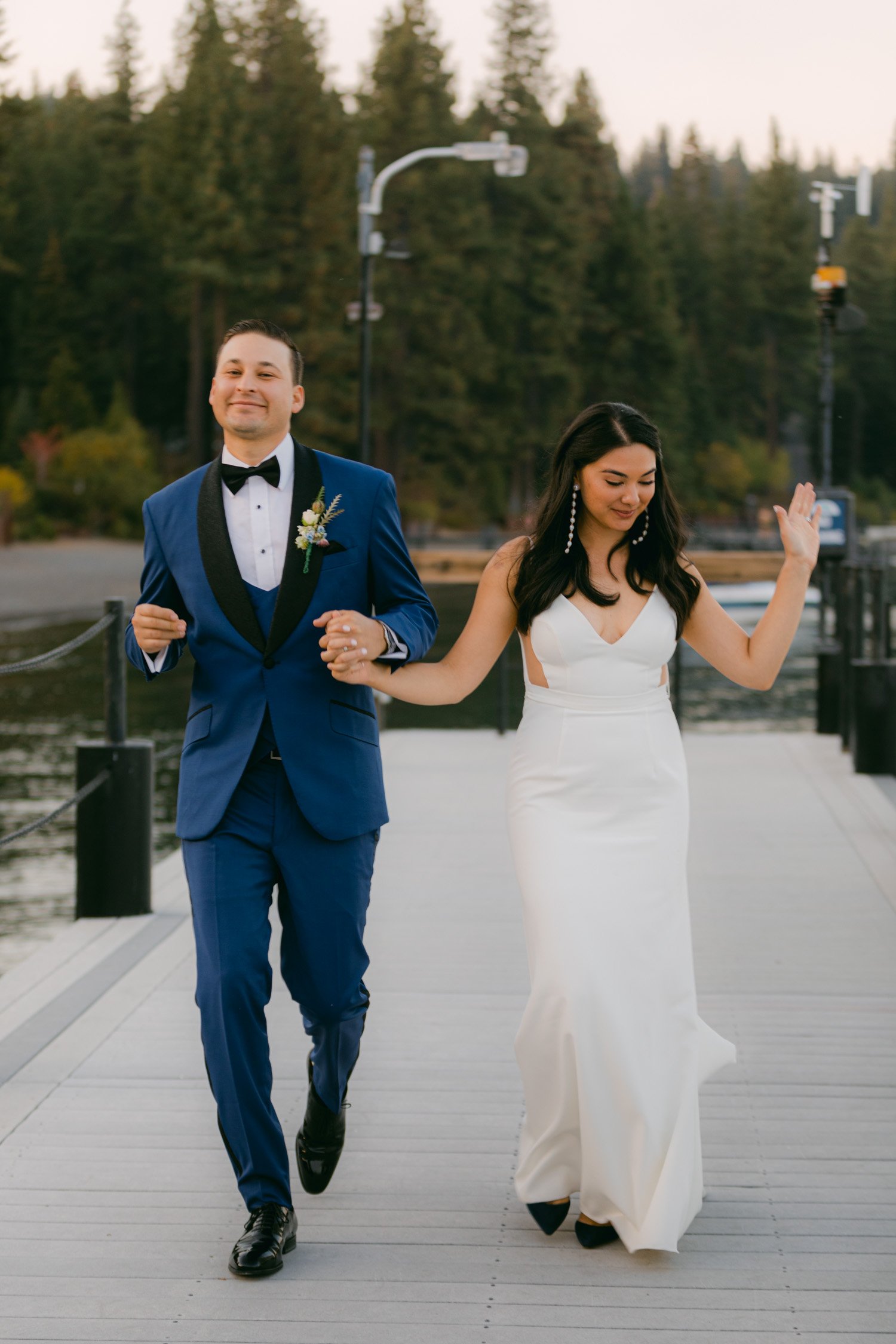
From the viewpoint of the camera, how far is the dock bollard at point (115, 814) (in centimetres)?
683

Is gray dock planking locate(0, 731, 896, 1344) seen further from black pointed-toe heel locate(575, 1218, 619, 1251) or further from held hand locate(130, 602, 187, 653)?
held hand locate(130, 602, 187, 653)

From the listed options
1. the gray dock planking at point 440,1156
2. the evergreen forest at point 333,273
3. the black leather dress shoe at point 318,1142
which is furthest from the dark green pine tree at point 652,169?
the black leather dress shoe at point 318,1142

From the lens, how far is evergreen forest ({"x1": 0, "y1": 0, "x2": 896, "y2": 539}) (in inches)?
2633

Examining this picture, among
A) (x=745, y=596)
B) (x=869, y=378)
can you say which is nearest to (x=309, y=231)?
(x=745, y=596)

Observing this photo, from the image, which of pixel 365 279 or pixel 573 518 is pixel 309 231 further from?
pixel 573 518

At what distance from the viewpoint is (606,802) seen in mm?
3686

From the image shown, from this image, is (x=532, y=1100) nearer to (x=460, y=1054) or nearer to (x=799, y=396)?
(x=460, y=1054)

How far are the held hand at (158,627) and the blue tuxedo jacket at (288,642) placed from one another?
0.09 meters

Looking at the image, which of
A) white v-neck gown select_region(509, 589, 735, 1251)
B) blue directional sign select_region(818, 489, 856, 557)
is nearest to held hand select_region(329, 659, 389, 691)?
white v-neck gown select_region(509, 589, 735, 1251)

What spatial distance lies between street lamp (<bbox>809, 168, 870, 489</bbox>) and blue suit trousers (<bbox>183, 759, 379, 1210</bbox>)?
515 inches

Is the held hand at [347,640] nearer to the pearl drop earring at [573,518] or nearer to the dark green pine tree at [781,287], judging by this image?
the pearl drop earring at [573,518]

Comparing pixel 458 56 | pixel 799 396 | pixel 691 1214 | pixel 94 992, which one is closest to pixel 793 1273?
pixel 691 1214

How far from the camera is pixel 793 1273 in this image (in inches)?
140

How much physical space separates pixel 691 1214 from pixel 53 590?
143 ft
